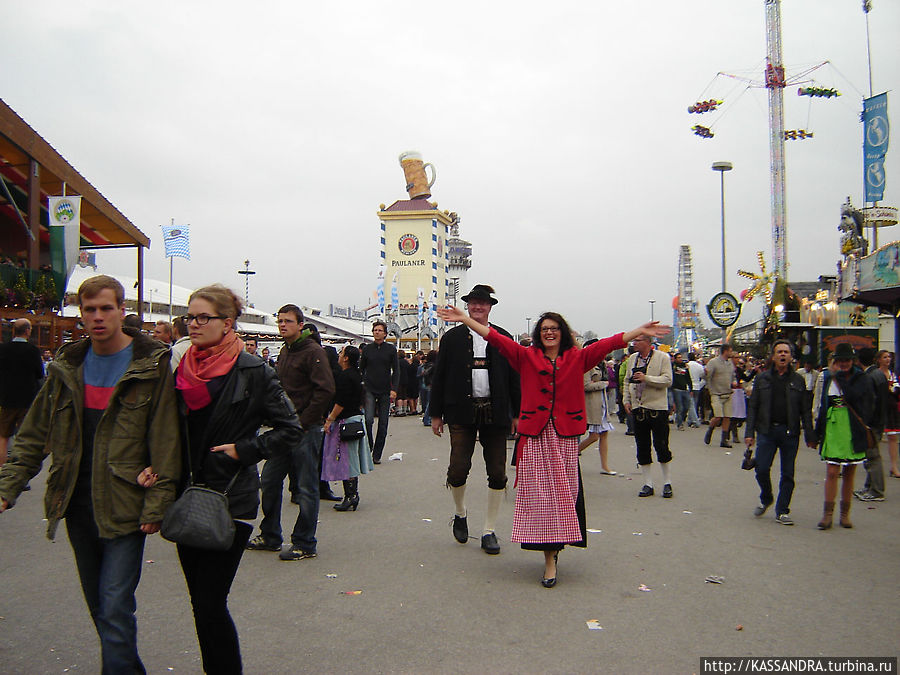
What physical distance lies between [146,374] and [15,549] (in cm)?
402

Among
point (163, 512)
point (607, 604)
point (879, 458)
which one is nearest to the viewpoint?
point (163, 512)

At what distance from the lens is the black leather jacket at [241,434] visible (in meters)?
3.00

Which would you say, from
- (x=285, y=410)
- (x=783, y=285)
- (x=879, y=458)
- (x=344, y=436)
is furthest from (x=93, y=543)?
(x=783, y=285)

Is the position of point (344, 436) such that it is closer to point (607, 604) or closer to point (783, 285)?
point (607, 604)

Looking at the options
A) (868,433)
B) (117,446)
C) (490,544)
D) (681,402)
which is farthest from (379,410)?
(681,402)

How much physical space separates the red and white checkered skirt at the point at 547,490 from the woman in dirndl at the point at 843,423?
10.2ft

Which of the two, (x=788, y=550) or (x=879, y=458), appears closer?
(x=788, y=550)

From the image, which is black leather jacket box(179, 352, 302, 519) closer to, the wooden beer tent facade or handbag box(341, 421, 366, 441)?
handbag box(341, 421, 366, 441)

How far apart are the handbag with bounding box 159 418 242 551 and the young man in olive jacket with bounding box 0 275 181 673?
4.5 inches

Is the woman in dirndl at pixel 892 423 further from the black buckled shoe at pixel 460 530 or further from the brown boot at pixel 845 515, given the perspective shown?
the black buckled shoe at pixel 460 530

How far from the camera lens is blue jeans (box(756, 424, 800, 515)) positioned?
701 centimetres

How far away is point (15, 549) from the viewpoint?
19.3ft

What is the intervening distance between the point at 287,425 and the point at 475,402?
3117 millimetres

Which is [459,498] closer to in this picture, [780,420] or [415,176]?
[780,420]
